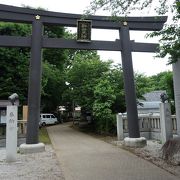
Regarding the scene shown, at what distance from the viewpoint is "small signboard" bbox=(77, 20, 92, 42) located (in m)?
16.2

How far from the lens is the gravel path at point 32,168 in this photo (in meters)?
9.44

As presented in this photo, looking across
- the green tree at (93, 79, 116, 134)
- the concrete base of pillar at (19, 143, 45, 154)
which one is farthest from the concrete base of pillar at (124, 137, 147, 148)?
the green tree at (93, 79, 116, 134)

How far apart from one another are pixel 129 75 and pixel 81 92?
34.4ft

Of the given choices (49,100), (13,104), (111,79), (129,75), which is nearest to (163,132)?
(129,75)

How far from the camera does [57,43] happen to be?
16078 millimetres

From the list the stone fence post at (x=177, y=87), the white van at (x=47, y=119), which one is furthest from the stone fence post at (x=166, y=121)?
the white van at (x=47, y=119)

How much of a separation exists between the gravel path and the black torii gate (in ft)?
5.79

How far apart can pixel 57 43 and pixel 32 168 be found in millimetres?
7121

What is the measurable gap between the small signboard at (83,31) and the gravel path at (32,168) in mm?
5789

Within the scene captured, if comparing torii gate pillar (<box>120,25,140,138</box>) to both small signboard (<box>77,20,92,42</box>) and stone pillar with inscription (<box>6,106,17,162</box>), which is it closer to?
small signboard (<box>77,20,92,42</box>)

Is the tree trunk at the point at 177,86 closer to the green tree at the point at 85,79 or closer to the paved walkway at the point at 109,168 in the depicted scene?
the paved walkway at the point at 109,168

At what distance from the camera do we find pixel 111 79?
25.9 m

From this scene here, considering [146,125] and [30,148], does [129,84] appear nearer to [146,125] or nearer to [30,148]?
[146,125]

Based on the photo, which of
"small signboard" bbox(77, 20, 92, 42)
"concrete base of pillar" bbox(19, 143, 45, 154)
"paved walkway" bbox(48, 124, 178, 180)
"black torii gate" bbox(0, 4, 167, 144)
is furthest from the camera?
"small signboard" bbox(77, 20, 92, 42)
